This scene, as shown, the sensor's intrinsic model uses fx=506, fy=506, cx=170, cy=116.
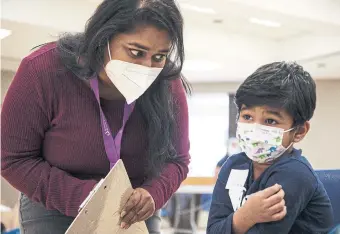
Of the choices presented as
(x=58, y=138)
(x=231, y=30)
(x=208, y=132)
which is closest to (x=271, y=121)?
(x=58, y=138)

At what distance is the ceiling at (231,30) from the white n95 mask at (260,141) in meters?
3.60

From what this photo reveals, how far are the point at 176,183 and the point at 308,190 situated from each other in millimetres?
401

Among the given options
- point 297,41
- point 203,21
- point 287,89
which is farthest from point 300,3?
point 287,89

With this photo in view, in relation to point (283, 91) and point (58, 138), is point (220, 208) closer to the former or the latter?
point (283, 91)

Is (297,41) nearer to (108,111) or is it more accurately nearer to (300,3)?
(300,3)

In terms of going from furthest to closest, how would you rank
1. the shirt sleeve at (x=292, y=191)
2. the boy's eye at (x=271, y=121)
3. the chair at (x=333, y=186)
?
the chair at (x=333, y=186), the boy's eye at (x=271, y=121), the shirt sleeve at (x=292, y=191)

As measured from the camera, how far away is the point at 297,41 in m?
8.12

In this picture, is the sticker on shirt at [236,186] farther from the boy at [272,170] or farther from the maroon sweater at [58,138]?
the maroon sweater at [58,138]

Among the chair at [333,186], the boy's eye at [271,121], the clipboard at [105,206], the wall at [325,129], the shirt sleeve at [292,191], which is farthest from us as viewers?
the wall at [325,129]

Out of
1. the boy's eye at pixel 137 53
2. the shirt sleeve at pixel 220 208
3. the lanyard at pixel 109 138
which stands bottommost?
the shirt sleeve at pixel 220 208

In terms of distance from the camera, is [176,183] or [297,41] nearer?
[176,183]

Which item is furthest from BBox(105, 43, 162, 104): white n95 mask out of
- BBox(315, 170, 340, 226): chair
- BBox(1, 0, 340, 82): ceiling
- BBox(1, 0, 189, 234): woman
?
BBox(1, 0, 340, 82): ceiling

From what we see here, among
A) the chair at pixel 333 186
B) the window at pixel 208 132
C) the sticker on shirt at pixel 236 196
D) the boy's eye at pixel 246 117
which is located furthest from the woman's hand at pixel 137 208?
the window at pixel 208 132

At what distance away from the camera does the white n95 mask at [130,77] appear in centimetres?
136
